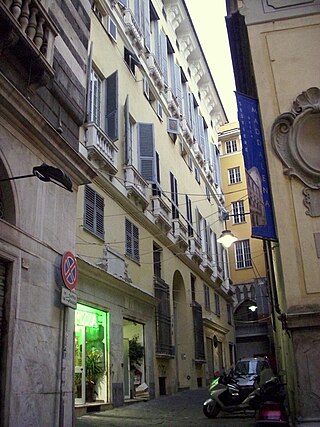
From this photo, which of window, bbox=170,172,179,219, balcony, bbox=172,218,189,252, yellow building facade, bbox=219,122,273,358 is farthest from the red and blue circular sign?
yellow building facade, bbox=219,122,273,358

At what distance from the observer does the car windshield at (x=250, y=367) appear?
16.9 metres

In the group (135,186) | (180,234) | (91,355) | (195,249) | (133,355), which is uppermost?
(195,249)

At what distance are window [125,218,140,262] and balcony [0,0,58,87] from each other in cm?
854

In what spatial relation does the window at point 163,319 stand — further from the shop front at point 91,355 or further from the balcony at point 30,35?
the balcony at point 30,35

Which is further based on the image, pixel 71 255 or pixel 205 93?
pixel 205 93

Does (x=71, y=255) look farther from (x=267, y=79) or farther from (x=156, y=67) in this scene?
(x=156, y=67)

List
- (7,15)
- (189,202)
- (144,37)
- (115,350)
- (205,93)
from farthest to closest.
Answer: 1. (205,93)
2. (189,202)
3. (144,37)
4. (115,350)
5. (7,15)

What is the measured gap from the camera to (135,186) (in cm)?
1609

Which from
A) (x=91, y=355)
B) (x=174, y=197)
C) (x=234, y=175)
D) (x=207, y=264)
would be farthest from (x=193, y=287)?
(x=234, y=175)

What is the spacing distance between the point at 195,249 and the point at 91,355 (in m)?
12.7

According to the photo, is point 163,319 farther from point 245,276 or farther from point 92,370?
point 245,276

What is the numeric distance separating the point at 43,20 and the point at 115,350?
30.0 ft

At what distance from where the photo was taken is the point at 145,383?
1611 cm

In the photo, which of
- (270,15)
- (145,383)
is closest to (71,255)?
(270,15)
